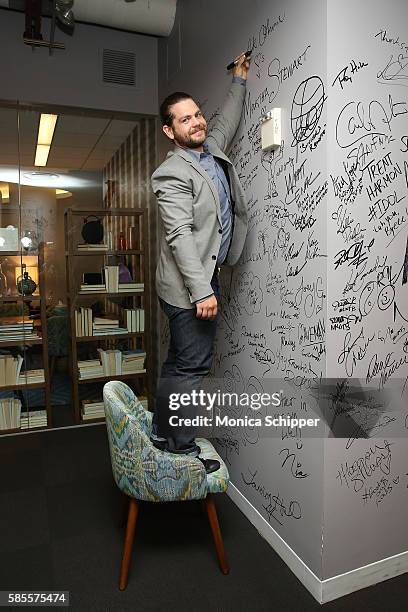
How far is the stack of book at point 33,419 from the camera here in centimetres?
335

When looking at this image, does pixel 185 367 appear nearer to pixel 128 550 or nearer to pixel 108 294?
pixel 128 550

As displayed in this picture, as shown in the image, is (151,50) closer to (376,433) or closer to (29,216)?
(29,216)

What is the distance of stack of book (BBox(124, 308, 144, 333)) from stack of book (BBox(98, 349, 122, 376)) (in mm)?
211

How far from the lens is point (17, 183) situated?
10.6ft

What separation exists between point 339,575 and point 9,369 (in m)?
2.48

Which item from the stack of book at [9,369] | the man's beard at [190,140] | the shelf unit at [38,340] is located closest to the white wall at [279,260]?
the man's beard at [190,140]

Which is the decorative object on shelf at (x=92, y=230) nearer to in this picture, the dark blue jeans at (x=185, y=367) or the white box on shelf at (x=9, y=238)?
the white box on shelf at (x=9, y=238)

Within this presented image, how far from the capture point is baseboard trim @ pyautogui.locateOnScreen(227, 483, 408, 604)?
1705 millimetres

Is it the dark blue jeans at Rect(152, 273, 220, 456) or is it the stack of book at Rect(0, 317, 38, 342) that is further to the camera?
the stack of book at Rect(0, 317, 38, 342)

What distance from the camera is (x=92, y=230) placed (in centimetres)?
343

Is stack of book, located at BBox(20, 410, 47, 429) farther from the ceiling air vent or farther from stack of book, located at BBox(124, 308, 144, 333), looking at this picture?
the ceiling air vent

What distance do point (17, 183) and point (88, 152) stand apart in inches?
21.9

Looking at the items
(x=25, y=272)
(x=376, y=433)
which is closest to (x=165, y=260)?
(x=376, y=433)

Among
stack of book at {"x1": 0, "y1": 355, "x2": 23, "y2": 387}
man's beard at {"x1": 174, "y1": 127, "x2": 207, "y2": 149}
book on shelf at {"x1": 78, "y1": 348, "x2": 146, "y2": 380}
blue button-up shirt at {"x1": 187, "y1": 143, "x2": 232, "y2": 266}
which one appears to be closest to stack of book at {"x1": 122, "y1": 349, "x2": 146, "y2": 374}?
book on shelf at {"x1": 78, "y1": 348, "x2": 146, "y2": 380}
